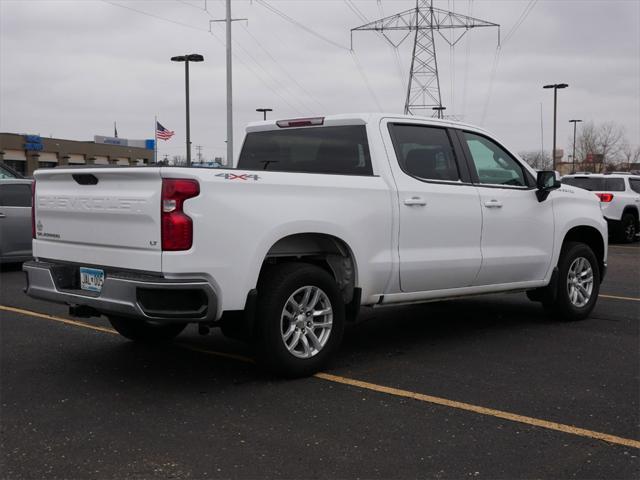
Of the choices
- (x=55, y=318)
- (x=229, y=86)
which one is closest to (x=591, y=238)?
(x=55, y=318)

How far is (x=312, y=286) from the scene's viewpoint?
5.19 m

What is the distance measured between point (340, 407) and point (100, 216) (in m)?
2.08

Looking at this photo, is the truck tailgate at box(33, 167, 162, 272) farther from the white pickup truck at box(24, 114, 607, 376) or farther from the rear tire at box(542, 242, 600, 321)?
the rear tire at box(542, 242, 600, 321)

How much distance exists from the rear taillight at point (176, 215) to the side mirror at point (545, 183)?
376 cm

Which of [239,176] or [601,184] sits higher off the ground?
[601,184]

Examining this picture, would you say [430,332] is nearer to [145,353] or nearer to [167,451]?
[145,353]

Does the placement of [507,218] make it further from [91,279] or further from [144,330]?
[91,279]

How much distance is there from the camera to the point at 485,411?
177 inches

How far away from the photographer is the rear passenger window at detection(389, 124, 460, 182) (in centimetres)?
598

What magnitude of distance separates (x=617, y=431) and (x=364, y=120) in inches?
120

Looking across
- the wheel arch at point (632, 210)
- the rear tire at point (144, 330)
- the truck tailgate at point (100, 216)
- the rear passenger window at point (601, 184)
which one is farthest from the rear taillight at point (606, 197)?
the truck tailgate at point (100, 216)

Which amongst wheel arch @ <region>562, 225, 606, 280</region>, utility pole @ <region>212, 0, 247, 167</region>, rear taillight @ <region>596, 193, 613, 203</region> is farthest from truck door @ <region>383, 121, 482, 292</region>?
utility pole @ <region>212, 0, 247, 167</region>

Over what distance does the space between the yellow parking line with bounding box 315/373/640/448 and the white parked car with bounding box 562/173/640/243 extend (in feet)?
45.6

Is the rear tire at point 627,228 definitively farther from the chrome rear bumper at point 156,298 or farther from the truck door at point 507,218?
the chrome rear bumper at point 156,298
